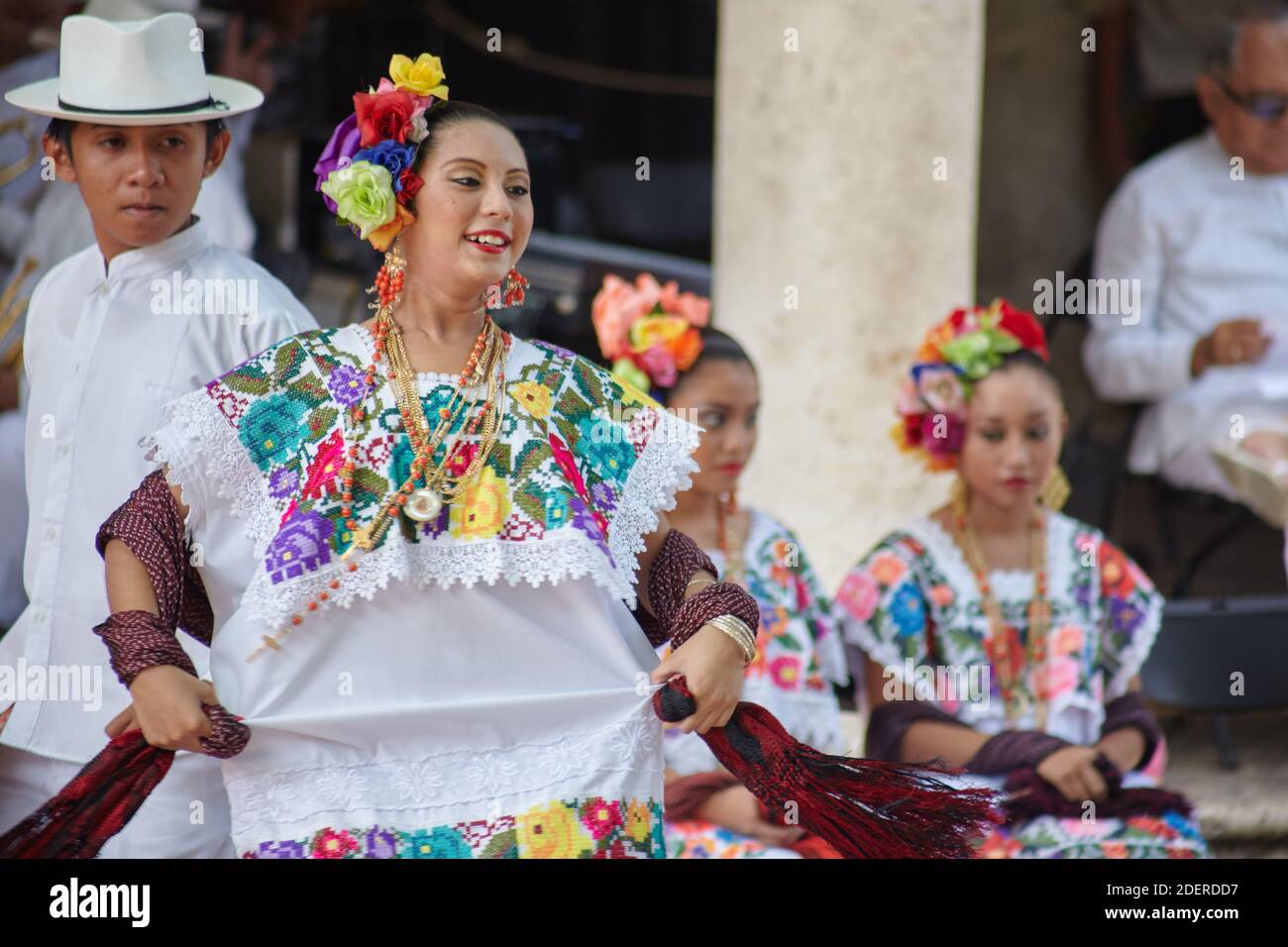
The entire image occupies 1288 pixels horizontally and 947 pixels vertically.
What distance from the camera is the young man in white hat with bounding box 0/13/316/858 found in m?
3.84

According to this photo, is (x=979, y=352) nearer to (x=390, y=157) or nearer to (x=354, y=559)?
(x=390, y=157)

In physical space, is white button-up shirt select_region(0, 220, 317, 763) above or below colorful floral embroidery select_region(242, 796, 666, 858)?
above

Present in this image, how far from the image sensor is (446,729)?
3.37 meters

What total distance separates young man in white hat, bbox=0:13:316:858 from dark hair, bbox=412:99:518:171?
1.92 feet

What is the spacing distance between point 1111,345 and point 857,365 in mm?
1233

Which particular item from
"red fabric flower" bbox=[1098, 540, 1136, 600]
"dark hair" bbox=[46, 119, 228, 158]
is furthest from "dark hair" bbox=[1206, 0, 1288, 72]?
"dark hair" bbox=[46, 119, 228, 158]

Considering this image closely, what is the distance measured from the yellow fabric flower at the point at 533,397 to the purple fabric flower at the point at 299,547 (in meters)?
0.40

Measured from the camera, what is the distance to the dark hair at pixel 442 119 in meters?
3.43

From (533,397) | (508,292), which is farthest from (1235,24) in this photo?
(533,397)

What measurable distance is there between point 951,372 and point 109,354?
7.57 ft

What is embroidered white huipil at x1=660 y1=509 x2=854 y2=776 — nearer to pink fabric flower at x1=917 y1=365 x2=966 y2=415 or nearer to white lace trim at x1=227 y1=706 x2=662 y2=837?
pink fabric flower at x1=917 y1=365 x2=966 y2=415

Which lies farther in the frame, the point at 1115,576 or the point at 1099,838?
the point at 1115,576
